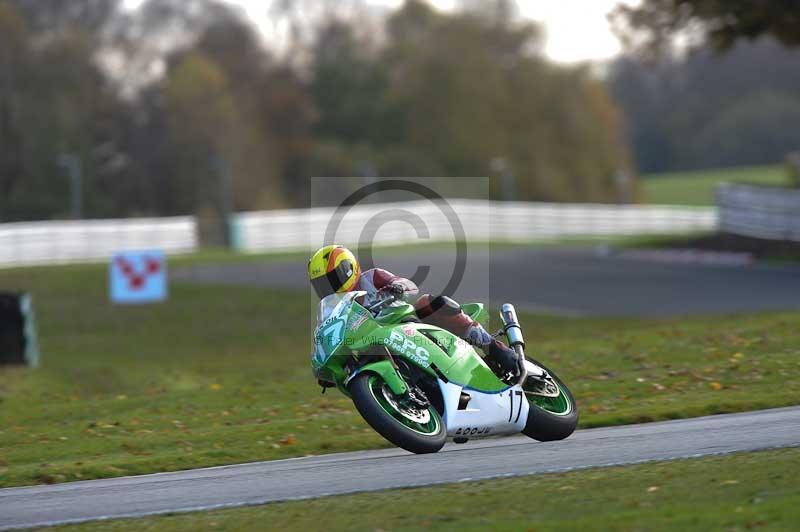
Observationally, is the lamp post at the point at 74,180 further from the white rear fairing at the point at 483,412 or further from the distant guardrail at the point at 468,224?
the white rear fairing at the point at 483,412

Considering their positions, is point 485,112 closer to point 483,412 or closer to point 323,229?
point 323,229

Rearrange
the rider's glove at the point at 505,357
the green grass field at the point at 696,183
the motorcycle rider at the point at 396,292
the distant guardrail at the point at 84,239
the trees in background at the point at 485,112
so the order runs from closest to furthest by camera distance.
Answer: the motorcycle rider at the point at 396,292 < the rider's glove at the point at 505,357 < the distant guardrail at the point at 84,239 < the trees in background at the point at 485,112 < the green grass field at the point at 696,183

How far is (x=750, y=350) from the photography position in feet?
47.5

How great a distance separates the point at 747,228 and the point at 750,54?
83.7 meters

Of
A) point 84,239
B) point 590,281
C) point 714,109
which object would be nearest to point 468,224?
point 84,239

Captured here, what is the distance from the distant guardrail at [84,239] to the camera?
135ft

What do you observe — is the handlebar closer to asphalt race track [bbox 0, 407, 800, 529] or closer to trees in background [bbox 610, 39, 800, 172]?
asphalt race track [bbox 0, 407, 800, 529]

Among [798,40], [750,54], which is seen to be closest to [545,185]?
[750,54]

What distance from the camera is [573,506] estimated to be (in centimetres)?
727

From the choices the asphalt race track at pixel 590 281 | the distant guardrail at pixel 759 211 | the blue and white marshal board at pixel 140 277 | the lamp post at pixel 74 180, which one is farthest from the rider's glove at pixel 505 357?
the lamp post at pixel 74 180

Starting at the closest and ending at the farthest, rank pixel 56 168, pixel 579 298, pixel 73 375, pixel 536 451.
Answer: pixel 536 451, pixel 73 375, pixel 579 298, pixel 56 168

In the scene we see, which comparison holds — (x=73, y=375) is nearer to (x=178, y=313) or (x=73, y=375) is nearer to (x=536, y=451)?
(x=178, y=313)

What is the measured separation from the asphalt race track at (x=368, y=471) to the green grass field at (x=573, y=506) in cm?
34

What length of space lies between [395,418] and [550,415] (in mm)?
1374
